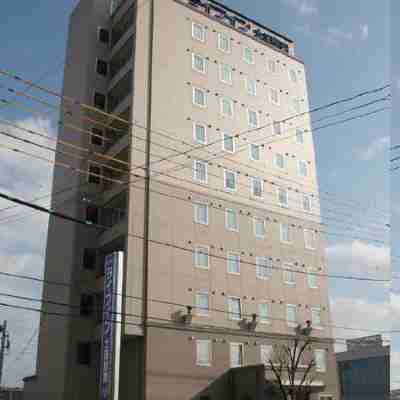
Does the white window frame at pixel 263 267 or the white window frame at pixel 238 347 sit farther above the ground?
the white window frame at pixel 263 267

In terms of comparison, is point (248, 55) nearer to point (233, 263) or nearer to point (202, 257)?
point (233, 263)

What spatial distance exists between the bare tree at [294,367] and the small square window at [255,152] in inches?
327

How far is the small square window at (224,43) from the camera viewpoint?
95.3ft

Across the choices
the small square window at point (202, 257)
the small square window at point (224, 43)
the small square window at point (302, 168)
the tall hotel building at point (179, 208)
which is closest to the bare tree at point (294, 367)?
the tall hotel building at point (179, 208)

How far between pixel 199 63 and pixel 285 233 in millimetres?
9478

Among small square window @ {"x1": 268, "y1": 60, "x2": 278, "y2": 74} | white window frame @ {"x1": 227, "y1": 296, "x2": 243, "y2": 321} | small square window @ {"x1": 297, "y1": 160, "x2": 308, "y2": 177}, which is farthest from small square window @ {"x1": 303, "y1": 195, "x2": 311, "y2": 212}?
small square window @ {"x1": 268, "y1": 60, "x2": 278, "y2": 74}

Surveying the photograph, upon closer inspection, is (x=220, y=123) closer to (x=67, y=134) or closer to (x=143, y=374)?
(x=67, y=134)

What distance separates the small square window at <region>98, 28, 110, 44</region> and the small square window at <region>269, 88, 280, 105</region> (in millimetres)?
9092

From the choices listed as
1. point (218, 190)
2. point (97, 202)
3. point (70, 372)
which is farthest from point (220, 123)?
point (70, 372)

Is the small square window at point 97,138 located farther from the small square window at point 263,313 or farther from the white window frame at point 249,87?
the small square window at point 263,313

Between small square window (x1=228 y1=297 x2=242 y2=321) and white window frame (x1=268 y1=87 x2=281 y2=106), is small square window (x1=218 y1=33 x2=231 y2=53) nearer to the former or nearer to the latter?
white window frame (x1=268 y1=87 x2=281 y2=106)

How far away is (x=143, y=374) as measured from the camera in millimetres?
20500

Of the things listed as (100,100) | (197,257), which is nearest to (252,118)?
(100,100)

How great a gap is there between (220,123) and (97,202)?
279 inches
